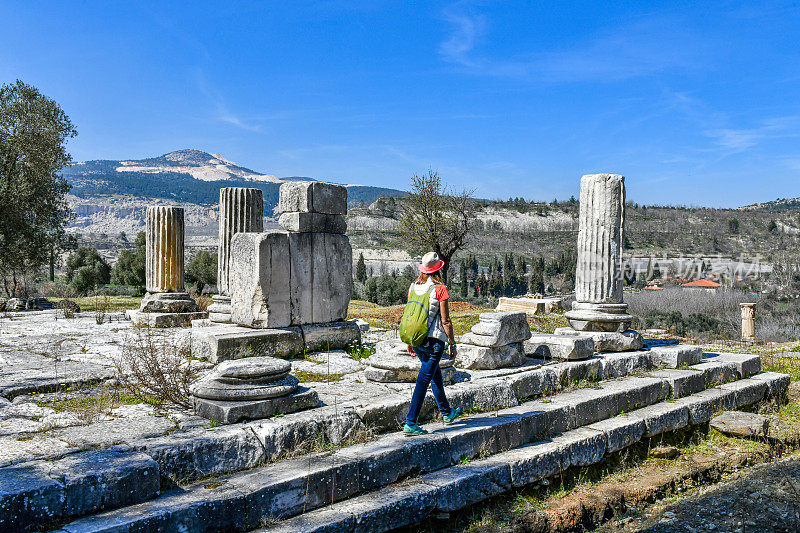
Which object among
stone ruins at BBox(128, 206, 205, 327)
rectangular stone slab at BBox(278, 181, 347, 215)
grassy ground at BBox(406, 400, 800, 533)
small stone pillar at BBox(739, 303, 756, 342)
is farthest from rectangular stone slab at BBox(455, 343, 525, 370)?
small stone pillar at BBox(739, 303, 756, 342)

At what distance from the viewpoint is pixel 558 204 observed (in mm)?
90938

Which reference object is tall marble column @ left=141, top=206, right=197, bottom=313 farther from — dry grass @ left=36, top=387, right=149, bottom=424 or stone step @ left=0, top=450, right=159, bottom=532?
stone step @ left=0, top=450, right=159, bottom=532

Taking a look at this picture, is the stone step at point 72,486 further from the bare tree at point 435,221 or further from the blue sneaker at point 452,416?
the bare tree at point 435,221

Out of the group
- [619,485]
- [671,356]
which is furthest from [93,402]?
[671,356]

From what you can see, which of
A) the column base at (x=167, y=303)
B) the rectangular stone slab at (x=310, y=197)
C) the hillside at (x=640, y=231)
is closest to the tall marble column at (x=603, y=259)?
the rectangular stone slab at (x=310, y=197)

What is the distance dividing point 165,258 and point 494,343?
843 cm

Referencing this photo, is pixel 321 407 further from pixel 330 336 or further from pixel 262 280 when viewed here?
pixel 330 336

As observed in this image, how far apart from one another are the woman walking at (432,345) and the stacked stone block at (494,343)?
1679 mm

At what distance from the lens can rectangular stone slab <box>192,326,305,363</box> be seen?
7.17 metres

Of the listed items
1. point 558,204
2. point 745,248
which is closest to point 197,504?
point 745,248

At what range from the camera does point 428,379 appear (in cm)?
517

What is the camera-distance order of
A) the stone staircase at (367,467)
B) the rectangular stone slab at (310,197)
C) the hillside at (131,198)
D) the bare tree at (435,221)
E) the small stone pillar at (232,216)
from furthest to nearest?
1. the hillside at (131,198)
2. the bare tree at (435,221)
3. the small stone pillar at (232,216)
4. the rectangular stone slab at (310,197)
5. the stone staircase at (367,467)

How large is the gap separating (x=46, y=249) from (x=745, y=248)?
6922 centimetres

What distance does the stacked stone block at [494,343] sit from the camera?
7.13 meters
